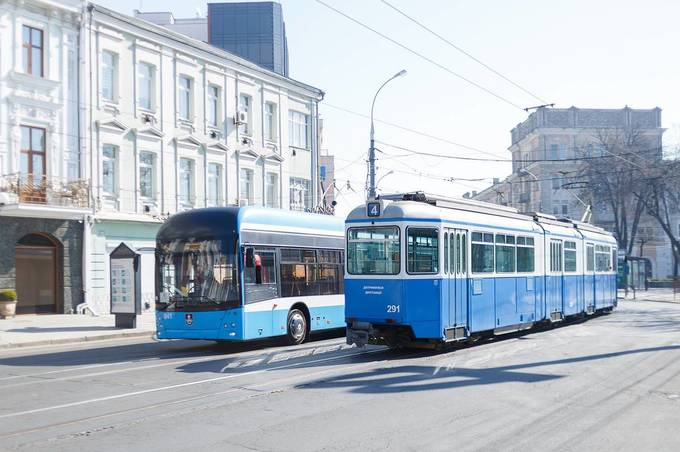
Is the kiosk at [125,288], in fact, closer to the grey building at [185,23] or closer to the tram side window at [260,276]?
the tram side window at [260,276]

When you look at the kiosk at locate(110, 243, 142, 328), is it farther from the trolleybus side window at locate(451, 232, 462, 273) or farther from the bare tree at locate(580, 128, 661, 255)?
the bare tree at locate(580, 128, 661, 255)

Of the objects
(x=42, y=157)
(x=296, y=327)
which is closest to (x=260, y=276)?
(x=296, y=327)

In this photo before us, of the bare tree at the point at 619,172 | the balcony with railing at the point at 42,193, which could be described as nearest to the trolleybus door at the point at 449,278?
the balcony with railing at the point at 42,193

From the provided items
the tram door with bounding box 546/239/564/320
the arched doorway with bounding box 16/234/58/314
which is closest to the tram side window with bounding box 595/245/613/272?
the tram door with bounding box 546/239/564/320

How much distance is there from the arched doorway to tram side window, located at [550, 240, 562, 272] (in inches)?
693

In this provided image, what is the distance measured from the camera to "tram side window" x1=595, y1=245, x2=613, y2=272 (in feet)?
92.6

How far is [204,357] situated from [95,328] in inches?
355

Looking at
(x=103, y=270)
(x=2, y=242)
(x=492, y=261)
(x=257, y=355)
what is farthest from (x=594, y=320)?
(x=2, y=242)

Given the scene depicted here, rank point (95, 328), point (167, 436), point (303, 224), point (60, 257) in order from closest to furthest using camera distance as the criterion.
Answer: point (167, 436)
point (303, 224)
point (95, 328)
point (60, 257)

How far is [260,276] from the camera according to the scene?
54.9 ft

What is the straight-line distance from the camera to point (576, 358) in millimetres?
14805

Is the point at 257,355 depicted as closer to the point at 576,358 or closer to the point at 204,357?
the point at 204,357

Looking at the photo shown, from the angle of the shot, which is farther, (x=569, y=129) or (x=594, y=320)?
(x=569, y=129)

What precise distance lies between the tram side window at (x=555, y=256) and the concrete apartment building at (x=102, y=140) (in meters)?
16.5
